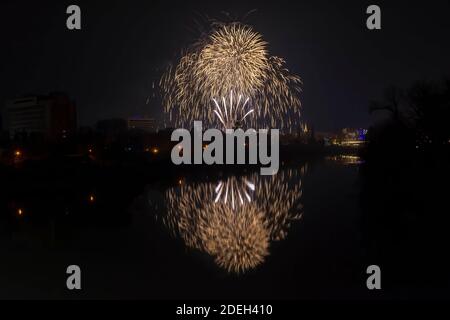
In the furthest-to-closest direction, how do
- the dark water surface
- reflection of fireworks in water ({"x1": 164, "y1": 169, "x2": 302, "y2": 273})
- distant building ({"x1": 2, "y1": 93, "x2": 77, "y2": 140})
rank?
distant building ({"x1": 2, "y1": 93, "x2": 77, "y2": 140}) → reflection of fireworks in water ({"x1": 164, "y1": 169, "x2": 302, "y2": 273}) → the dark water surface

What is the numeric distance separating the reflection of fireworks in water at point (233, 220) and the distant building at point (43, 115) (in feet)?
195

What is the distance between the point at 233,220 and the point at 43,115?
3686 inches

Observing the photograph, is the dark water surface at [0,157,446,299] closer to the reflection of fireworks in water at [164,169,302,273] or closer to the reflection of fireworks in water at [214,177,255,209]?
the reflection of fireworks in water at [164,169,302,273]

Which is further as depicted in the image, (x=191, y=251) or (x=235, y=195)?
(x=235, y=195)

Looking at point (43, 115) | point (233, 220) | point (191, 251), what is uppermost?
point (43, 115)

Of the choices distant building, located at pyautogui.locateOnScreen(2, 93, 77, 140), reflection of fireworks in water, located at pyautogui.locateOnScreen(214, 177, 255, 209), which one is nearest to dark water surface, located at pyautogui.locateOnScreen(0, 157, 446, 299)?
reflection of fireworks in water, located at pyautogui.locateOnScreen(214, 177, 255, 209)

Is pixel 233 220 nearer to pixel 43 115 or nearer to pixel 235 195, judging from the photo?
pixel 235 195

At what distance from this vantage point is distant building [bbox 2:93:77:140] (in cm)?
9319

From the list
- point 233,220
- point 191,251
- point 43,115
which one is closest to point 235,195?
point 233,220

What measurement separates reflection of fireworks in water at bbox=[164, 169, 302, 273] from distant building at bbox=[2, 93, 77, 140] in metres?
59.5

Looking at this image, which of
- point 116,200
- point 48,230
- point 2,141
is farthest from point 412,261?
point 2,141

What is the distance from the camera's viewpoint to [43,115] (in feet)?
337

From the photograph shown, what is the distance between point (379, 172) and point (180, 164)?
80.2 ft
